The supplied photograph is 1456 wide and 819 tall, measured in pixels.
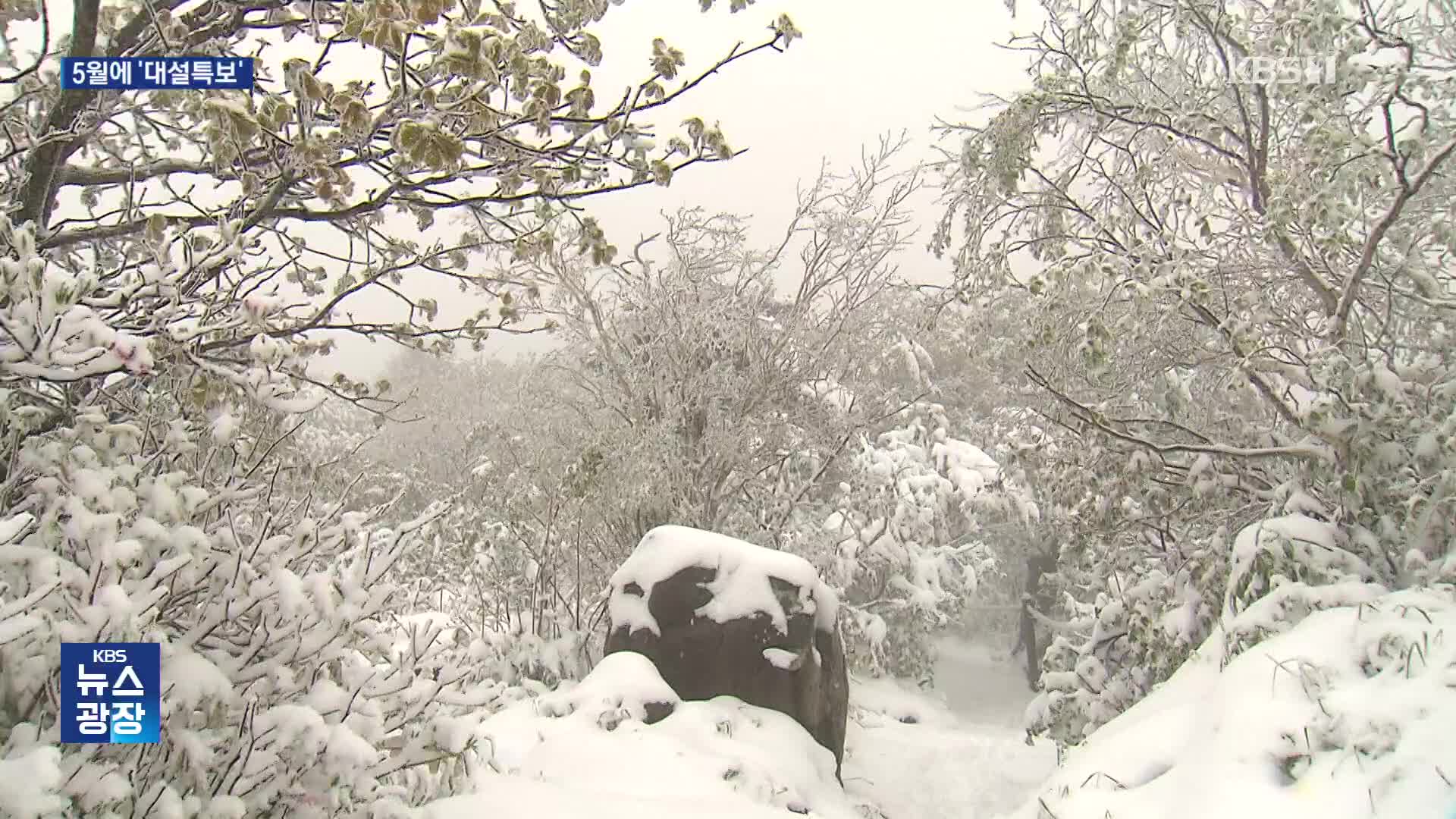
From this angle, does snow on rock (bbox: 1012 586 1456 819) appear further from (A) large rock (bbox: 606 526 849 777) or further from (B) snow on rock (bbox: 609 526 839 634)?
(B) snow on rock (bbox: 609 526 839 634)

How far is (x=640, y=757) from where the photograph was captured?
4.25 metres

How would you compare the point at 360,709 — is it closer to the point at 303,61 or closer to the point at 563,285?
the point at 303,61

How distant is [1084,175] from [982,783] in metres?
5.32

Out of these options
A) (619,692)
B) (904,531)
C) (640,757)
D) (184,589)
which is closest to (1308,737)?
(640,757)

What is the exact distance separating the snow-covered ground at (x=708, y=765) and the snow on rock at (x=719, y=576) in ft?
1.90

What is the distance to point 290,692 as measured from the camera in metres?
2.29

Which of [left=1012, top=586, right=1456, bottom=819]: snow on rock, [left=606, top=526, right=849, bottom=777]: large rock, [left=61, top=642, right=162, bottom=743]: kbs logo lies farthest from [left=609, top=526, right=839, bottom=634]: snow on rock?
[left=61, top=642, right=162, bottom=743]: kbs logo

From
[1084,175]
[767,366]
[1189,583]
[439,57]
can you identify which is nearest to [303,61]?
[439,57]

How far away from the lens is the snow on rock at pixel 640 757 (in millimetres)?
3357

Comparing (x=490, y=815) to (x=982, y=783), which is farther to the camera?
(x=982, y=783)

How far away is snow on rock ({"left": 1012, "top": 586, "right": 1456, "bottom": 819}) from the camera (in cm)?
206
